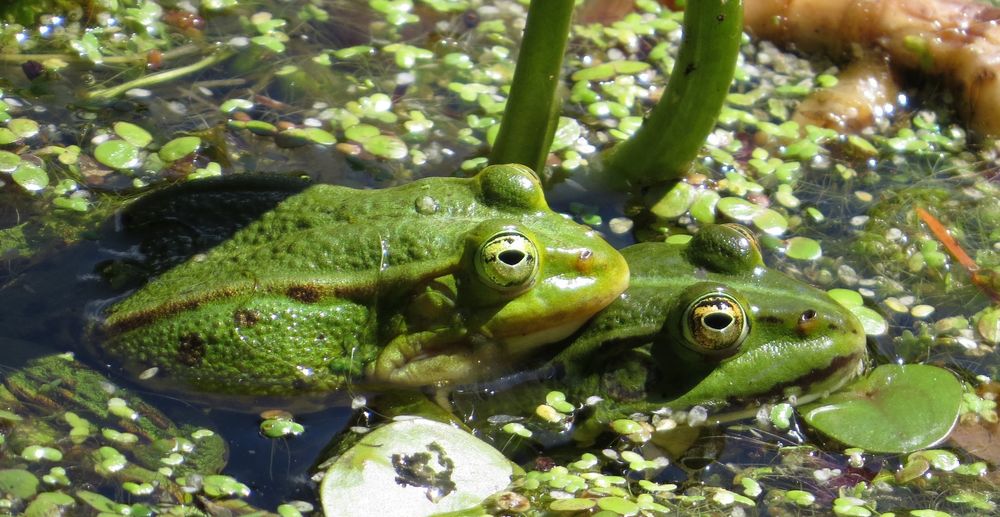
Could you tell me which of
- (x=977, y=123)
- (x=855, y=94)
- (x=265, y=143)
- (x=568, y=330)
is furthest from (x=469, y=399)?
(x=977, y=123)

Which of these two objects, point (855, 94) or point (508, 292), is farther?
point (855, 94)

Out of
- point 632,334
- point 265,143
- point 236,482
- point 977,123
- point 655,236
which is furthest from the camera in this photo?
point 977,123

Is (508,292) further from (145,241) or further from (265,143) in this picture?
(265,143)

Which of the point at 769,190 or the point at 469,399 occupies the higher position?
the point at 769,190

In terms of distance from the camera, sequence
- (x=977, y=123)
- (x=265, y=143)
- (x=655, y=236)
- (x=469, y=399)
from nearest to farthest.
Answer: (x=469, y=399) → (x=655, y=236) → (x=265, y=143) → (x=977, y=123)

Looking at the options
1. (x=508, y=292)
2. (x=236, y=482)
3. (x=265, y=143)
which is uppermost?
(x=508, y=292)

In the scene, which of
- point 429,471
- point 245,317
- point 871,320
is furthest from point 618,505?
point 871,320
